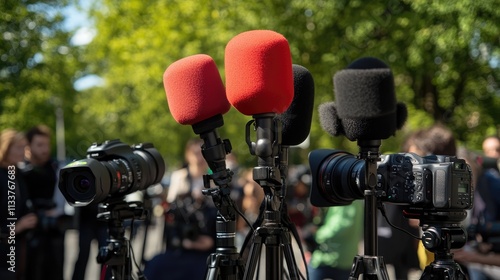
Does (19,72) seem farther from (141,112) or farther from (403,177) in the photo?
(141,112)

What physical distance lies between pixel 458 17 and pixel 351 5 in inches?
67.0

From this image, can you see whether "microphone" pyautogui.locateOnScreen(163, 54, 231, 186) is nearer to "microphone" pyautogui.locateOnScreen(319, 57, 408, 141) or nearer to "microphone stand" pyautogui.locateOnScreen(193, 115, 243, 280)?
"microphone stand" pyautogui.locateOnScreen(193, 115, 243, 280)

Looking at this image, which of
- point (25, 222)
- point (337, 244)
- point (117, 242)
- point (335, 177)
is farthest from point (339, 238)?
point (25, 222)

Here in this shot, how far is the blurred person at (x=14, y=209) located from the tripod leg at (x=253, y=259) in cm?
278

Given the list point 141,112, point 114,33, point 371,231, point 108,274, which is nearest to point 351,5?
point 108,274

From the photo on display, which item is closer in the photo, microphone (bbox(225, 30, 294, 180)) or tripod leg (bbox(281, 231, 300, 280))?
microphone (bbox(225, 30, 294, 180))

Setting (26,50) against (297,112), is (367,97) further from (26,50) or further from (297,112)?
(26,50)

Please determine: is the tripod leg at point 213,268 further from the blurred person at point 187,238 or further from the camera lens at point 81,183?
the blurred person at point 187,238

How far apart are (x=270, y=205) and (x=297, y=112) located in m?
0.59

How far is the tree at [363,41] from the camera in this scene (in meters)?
10.8

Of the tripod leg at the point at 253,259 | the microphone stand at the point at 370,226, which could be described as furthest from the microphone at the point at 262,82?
the microphone stand at the point at 370,226

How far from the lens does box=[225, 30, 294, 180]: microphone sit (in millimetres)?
3732

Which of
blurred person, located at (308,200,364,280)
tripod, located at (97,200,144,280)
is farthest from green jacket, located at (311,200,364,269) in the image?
tripod, located at (97,200,144,280)

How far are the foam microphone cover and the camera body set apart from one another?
1.52 ft
